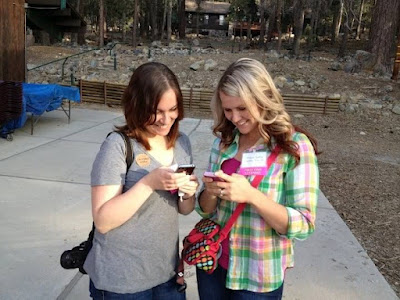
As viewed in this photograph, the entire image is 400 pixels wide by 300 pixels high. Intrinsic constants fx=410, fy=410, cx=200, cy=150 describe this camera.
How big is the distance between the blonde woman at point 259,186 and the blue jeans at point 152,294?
20 cm

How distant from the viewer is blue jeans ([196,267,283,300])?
1598 mm

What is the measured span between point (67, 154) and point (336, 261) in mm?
4205

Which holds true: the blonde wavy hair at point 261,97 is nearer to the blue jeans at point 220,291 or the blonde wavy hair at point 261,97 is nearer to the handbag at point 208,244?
the handbag at point 208,244

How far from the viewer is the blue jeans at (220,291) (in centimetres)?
160

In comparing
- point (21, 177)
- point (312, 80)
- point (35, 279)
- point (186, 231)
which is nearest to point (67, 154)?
point (21, 177)

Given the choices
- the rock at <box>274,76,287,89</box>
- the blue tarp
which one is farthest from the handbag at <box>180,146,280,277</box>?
the rock at <box>274,76,287,89</box>

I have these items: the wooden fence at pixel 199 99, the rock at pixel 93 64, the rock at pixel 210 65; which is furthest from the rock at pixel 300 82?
the rock at pixel 93 64

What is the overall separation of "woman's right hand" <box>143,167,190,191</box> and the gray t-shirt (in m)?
0.11

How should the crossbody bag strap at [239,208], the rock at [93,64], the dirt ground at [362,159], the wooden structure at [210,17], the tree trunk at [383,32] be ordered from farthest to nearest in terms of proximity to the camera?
1. the wooden structure at [210,17]
2. the rock at [93,64]
3. the tree trunk at [383,32]
4. the dirt ground at [362,159]
5. the crossbody bag strap at [239,208]

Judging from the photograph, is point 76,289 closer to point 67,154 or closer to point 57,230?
point 57,230

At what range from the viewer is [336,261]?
3357 millimetres

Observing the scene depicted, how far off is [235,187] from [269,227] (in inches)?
10.9

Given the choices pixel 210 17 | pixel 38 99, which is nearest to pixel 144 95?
pixel 38 99

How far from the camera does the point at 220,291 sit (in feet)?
5.62
